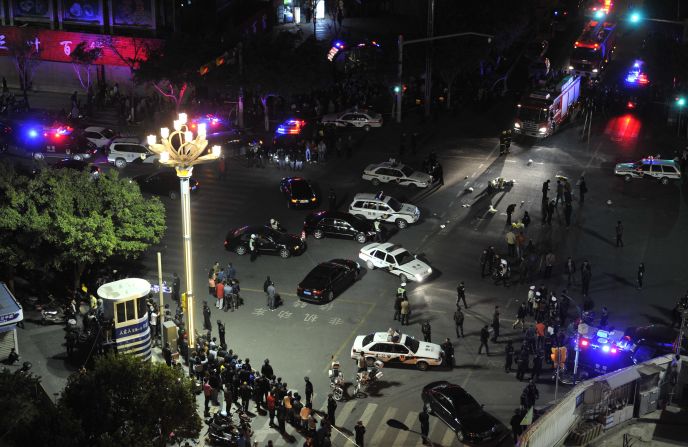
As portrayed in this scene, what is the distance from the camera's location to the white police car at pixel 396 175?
47.0 meters

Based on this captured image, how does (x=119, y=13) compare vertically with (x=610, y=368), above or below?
above

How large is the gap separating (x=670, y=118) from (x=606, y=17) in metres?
21.8

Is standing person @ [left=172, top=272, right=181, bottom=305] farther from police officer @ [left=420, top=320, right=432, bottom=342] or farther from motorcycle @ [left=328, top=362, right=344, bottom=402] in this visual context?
police officer @ [left=420, top=320, right=432, bottom=342]

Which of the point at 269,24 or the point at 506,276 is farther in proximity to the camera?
the point at 269,24

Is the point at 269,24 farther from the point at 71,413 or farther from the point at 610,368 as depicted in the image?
the point at 71,413

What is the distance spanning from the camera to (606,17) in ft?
248

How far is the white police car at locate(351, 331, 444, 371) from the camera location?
30797 mm

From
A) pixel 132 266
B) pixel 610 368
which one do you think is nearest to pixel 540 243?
pixel 610 368

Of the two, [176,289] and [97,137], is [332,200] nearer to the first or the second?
[176,289]

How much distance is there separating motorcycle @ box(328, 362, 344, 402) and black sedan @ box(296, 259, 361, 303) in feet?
20.7

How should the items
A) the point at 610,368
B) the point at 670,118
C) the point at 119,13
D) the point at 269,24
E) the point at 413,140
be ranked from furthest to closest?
the point at 269,24 < the point at 119,13 < the point at 670,118 < the point at 413,140 < the point at 610,368

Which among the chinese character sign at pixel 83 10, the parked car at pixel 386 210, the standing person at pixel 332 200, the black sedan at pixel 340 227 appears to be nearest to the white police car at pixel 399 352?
the black sedan at pixel 340 227

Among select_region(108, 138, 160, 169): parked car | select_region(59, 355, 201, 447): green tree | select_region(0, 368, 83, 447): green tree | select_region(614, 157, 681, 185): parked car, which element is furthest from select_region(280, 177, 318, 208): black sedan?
select_region(0, 368, 83, 447): green tree

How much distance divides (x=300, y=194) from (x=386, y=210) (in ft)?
15.9
